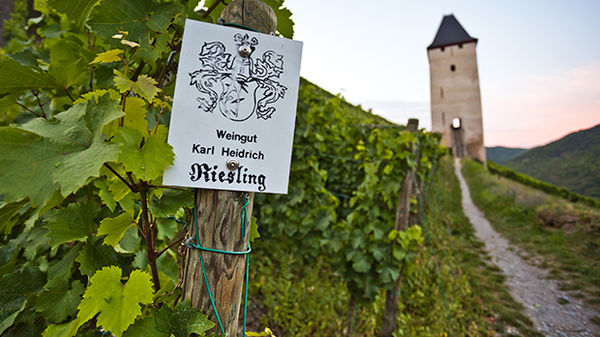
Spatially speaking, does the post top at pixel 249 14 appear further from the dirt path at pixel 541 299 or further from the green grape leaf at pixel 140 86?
the dirt path at pixel 541 299

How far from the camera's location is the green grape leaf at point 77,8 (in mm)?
681

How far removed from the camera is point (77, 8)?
0.70 meters

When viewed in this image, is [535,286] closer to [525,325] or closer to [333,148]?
[525,325]

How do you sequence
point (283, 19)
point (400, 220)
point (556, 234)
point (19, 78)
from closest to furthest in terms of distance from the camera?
point (19, 78) < point (283, 19) < point (400, 220) < point (556, 234)

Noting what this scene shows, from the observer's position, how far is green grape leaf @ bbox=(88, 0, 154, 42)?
760 millimetres

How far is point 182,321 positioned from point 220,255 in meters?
0.18

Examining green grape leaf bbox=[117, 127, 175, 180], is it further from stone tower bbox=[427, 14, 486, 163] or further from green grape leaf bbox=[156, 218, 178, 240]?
stone tower bbox=[427, 14, 486, 163]

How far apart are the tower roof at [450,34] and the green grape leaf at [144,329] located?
2695cm

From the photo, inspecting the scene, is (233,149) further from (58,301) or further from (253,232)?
(58,301)

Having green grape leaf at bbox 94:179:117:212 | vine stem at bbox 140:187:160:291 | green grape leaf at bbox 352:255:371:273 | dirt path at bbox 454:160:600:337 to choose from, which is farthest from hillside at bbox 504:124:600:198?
green grape leaf at bbox 94:179:117:212

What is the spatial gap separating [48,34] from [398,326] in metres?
3.75

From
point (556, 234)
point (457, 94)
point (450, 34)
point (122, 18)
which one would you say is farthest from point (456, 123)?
point (122, 18)

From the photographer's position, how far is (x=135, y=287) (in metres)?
0.66

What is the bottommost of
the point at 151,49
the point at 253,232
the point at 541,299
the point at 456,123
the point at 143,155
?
the point at 541,299
